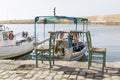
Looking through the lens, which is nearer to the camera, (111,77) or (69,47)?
(111,77)

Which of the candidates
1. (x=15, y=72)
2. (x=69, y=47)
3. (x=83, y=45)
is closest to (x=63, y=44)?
(x=69, y=47)

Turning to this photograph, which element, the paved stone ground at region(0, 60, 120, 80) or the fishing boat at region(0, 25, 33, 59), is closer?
the paved stone ground at region(0, 60, 120, 80)

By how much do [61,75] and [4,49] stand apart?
43.6 ft

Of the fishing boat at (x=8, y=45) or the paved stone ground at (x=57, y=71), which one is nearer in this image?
the paved stone ground at (x=57, y=71)

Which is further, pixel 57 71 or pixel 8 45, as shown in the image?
pixel 8 45

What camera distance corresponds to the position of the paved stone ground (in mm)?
8984

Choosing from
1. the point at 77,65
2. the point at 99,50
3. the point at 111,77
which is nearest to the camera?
the point at 111,77

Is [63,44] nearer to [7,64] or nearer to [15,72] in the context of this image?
[7,64]

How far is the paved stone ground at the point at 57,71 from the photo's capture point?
8.98m

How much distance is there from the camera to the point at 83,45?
22391mm

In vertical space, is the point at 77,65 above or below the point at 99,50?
below

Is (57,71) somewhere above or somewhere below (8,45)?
above

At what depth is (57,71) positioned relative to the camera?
9812mm

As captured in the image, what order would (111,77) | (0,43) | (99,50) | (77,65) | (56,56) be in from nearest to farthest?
(111,77) → (99,50) → (77,65) → (56,56) → (0,43)
